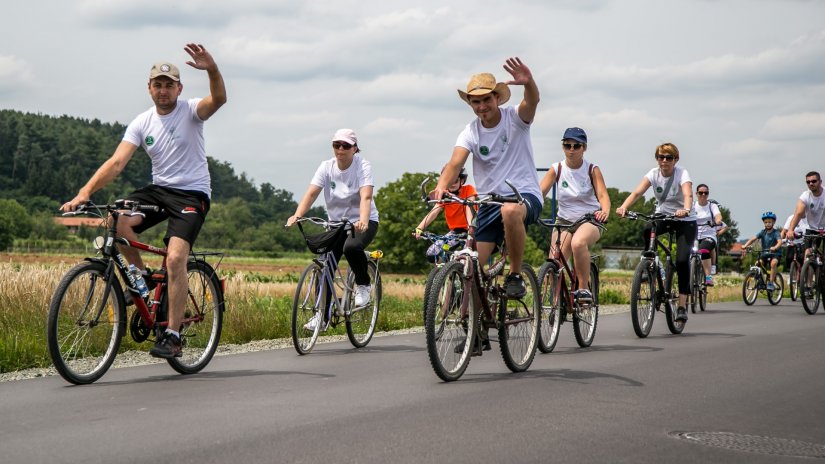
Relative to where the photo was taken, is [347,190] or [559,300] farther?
[347,190]

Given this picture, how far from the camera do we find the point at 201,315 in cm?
895

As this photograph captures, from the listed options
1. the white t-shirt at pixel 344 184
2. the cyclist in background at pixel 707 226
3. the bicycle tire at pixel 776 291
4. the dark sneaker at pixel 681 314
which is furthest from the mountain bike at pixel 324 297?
the bicycle tire at pixel 776 291

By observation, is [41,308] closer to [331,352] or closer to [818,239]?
[331,352]

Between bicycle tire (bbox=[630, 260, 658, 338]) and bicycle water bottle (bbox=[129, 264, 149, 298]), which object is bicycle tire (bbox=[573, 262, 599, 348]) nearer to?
bicycle tire (bbox=[630, 260, 658, 338])

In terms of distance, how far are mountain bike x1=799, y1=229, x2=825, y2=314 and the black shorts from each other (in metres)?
11.8

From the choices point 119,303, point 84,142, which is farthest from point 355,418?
point 84,142

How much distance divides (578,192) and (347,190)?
91.6 inches

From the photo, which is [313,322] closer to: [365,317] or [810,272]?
[365,317]

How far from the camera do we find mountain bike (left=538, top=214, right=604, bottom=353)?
1024cm

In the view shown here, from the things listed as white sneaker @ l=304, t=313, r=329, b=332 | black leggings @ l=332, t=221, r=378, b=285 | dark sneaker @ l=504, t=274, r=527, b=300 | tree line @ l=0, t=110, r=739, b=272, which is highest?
tree line @ l=0, t=110, r=739, b=272

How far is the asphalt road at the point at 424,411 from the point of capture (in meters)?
5.52

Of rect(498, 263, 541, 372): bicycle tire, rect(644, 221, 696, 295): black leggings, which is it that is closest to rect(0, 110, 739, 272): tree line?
rect(644, 221, 696, 295): black leggings

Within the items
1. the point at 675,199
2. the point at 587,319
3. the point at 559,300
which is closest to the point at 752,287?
the point at 675,199

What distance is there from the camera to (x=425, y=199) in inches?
318
